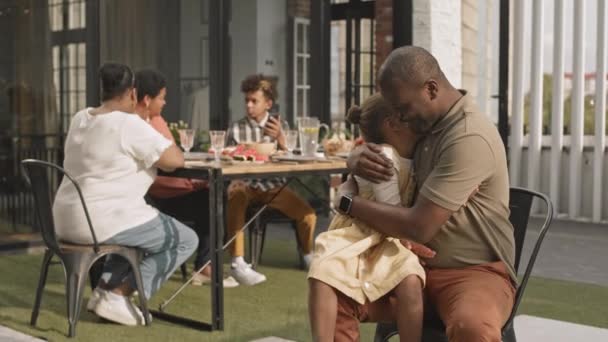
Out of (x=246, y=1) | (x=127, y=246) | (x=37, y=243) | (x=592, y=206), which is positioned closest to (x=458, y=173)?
(x=127, y=246)

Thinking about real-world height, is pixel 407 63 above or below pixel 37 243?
above

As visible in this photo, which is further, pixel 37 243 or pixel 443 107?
pixel 37 243

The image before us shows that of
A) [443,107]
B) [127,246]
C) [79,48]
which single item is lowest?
[127,246]

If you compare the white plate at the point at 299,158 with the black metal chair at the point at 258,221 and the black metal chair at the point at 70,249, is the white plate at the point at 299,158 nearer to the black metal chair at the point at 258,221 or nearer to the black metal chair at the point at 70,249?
the black metal chair at the point at 258,221

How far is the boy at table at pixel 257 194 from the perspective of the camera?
225 inches

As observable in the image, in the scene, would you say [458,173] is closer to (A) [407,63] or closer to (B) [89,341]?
(A) [407,63]

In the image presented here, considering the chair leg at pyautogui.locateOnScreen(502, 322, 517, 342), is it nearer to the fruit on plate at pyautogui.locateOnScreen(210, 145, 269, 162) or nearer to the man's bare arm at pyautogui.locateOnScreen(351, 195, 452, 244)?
the man's bare arm at pyautogui.locateOnScreen(351, 195, 452, 244)

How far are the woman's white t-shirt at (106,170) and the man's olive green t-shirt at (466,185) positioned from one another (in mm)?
1944

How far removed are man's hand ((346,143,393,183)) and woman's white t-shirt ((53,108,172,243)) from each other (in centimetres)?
181

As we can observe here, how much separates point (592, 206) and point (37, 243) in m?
4.81

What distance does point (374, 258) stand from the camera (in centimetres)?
290

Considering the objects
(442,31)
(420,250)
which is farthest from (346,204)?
(442,31)

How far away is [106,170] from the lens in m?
4.49

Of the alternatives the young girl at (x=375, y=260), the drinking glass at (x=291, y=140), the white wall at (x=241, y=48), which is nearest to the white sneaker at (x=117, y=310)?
the drinking glass at (x=291, y=140)
